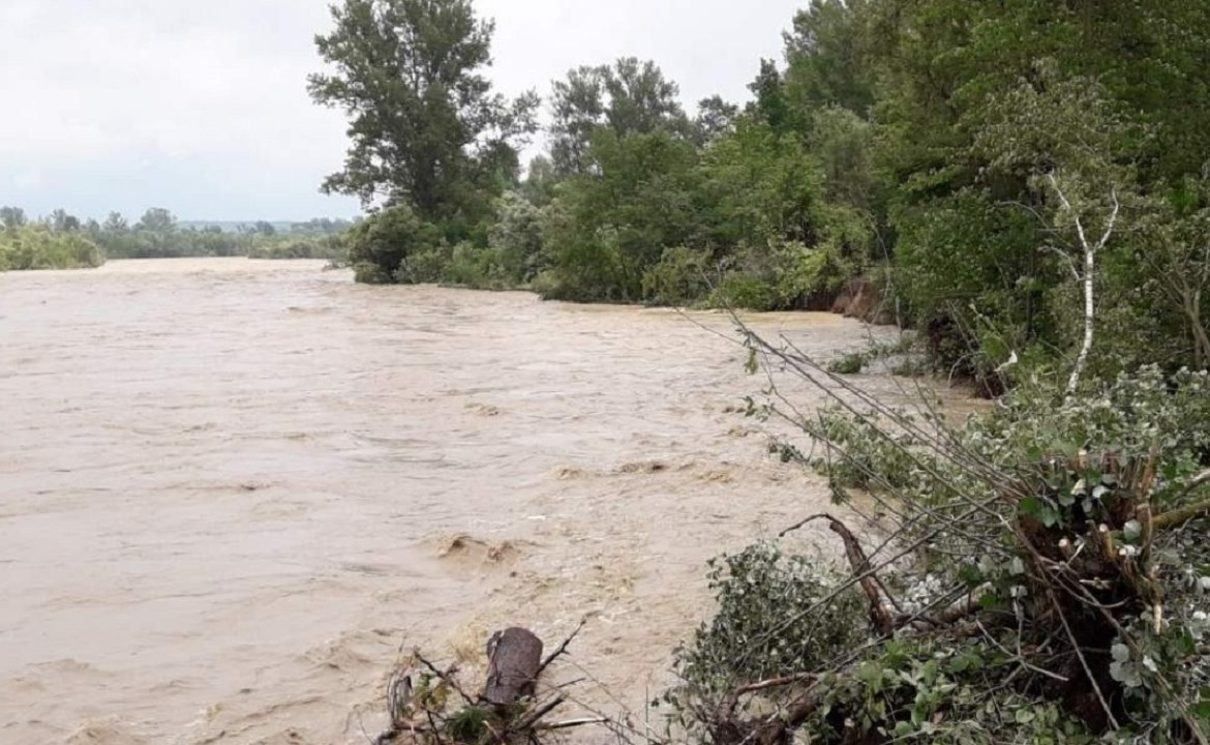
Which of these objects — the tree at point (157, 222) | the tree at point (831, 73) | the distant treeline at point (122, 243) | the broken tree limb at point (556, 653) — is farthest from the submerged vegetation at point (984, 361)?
the tree at point (157, 222)

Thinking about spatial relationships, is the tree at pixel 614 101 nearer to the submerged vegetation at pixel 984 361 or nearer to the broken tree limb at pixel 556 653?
the submerged vegetation at pixel 984 361

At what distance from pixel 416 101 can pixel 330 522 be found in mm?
32894

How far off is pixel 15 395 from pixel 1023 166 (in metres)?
10.8

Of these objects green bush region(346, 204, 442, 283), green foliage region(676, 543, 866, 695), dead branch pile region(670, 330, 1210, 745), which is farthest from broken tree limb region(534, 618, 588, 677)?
green bush region(346, 204, 442, 283)

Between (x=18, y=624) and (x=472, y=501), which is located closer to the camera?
(x=18, y=624)

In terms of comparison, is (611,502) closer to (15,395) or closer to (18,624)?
(18,624)

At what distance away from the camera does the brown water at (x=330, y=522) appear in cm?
451

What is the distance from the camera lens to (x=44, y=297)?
89.2 feet

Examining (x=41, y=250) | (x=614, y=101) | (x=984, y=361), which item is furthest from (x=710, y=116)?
(x=984, y=361)

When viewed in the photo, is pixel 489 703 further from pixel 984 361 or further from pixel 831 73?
pixel 831 73

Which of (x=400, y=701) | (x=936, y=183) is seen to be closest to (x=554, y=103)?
(x=936, y=183)

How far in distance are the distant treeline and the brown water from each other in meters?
27.2

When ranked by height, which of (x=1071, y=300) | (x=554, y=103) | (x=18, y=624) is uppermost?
(x=554, y=103)

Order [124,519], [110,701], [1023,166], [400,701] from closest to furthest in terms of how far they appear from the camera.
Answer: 1. [400,701]
2. [110,701]
3. [124,519]
4. [1023,166]
